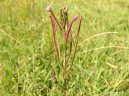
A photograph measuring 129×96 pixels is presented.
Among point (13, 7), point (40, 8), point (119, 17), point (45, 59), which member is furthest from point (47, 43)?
point (119, 17)

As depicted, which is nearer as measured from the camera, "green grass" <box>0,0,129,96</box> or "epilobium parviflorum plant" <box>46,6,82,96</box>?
"epilobium parviflorum plant" <box>46,6,82,96</box>

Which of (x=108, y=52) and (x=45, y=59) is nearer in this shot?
(x=45, y=59)

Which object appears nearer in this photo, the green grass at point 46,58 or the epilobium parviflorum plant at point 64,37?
the epilobium parviflorum plant at point 64,37

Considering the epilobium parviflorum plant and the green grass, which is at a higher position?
the epilobium parviflorum plant

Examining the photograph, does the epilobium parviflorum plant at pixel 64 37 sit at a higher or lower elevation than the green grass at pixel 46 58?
higher

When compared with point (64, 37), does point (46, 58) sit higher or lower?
lower

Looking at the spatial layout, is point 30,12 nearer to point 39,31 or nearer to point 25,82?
point 39,31

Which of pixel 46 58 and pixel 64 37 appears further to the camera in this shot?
pixel 46 58

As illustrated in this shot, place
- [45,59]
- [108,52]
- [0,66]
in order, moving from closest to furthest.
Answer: [0,66]
[45,59]
[108,52]
